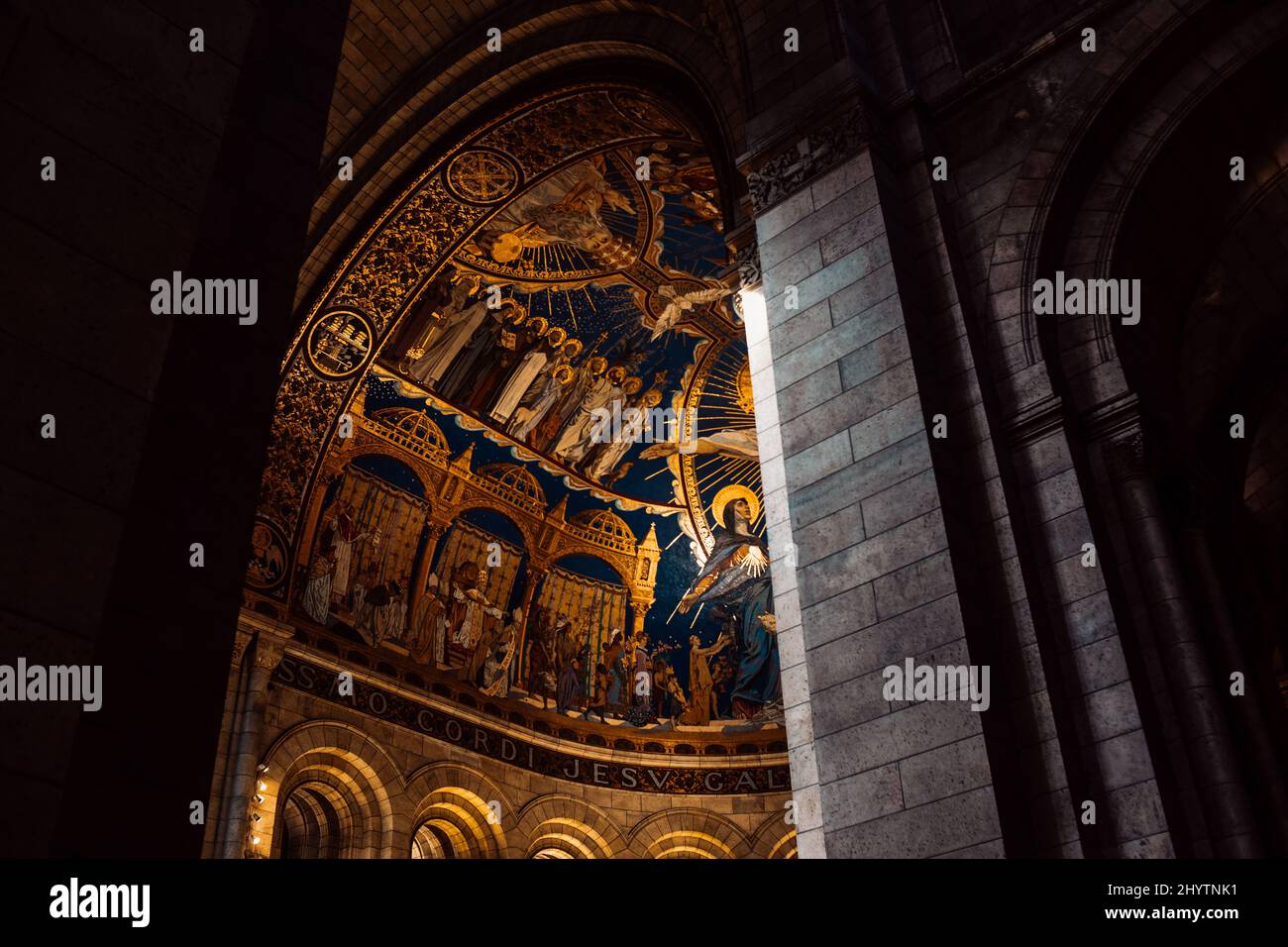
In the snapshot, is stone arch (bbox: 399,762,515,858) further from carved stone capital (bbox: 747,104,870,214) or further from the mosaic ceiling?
carved stone capital (bbox: 747,104,870,214)

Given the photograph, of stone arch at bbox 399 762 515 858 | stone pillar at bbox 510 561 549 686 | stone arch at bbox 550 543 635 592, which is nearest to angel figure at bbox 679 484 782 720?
stone arch at bbox 550 543 635 592

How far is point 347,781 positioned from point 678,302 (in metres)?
7.81

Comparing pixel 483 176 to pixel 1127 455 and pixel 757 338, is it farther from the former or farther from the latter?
pixel 1127 455

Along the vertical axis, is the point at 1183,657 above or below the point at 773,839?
below

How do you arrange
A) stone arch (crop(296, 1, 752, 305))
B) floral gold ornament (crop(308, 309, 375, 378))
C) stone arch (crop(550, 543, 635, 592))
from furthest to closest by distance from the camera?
stone arch (crop(550, 543, 635, 592)) → floral gold ornament (crop(308, 309, 375, 378)) → stone arch (crop(296, 1, 752, 305))

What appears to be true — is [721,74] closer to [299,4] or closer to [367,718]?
[299,4]

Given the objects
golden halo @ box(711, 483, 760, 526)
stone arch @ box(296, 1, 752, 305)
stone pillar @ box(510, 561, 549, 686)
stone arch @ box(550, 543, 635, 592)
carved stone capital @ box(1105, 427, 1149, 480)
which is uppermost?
stone arch @ box(296, 1, 752, 305)

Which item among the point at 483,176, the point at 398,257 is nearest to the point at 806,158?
the point at 483,176

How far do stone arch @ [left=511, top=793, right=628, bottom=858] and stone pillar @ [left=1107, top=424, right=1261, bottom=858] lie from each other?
36.9 feet

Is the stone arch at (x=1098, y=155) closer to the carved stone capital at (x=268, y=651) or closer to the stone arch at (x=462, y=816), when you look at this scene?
the carved stone capital at (x=268, y=651)

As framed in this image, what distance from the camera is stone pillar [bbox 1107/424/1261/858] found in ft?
17.0

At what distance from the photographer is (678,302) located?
16109 mm
